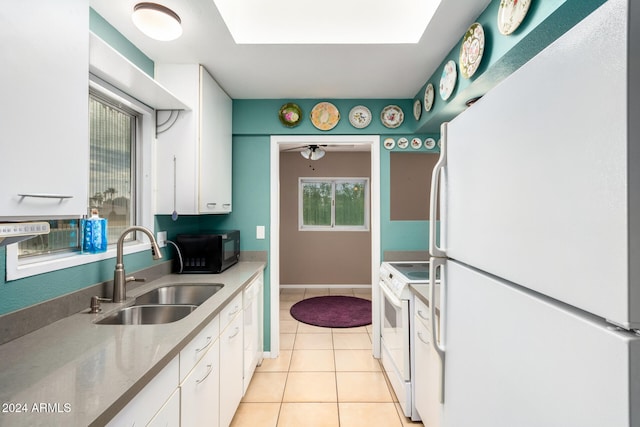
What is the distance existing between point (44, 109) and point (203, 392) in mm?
1246

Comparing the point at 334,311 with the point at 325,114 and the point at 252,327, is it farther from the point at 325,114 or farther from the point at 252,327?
the point at 325,114

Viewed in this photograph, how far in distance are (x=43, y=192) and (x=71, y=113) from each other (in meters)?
0.28

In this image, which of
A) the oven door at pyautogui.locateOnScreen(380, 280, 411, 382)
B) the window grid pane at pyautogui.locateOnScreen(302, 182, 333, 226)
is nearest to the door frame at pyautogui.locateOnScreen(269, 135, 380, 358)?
the oven door at pyautogui.locateOnScreen(380, 280, 411, 382)

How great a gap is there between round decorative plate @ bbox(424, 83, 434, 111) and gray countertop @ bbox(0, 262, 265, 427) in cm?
205

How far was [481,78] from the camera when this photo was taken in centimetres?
166

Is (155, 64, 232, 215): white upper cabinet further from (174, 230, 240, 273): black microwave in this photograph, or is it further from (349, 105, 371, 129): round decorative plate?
(349, 105, 371, 129): round decorative plate

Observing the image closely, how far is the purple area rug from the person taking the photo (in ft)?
13.0

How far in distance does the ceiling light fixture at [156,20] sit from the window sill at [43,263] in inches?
43.9

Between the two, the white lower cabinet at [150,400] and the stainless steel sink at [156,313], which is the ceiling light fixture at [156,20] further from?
the white lower cabinet at [150,400]

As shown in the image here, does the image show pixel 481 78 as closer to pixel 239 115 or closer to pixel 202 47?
pixel 202 47

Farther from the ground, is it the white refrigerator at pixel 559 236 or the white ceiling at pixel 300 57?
the white ceiling at pixel 300 57

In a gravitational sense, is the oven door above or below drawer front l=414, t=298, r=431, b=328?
below

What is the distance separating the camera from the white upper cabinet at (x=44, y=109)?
0.83 meters

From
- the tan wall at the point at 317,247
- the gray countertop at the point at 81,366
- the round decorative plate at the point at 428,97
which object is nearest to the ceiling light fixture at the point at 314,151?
the tan wall at the point at 317,247
